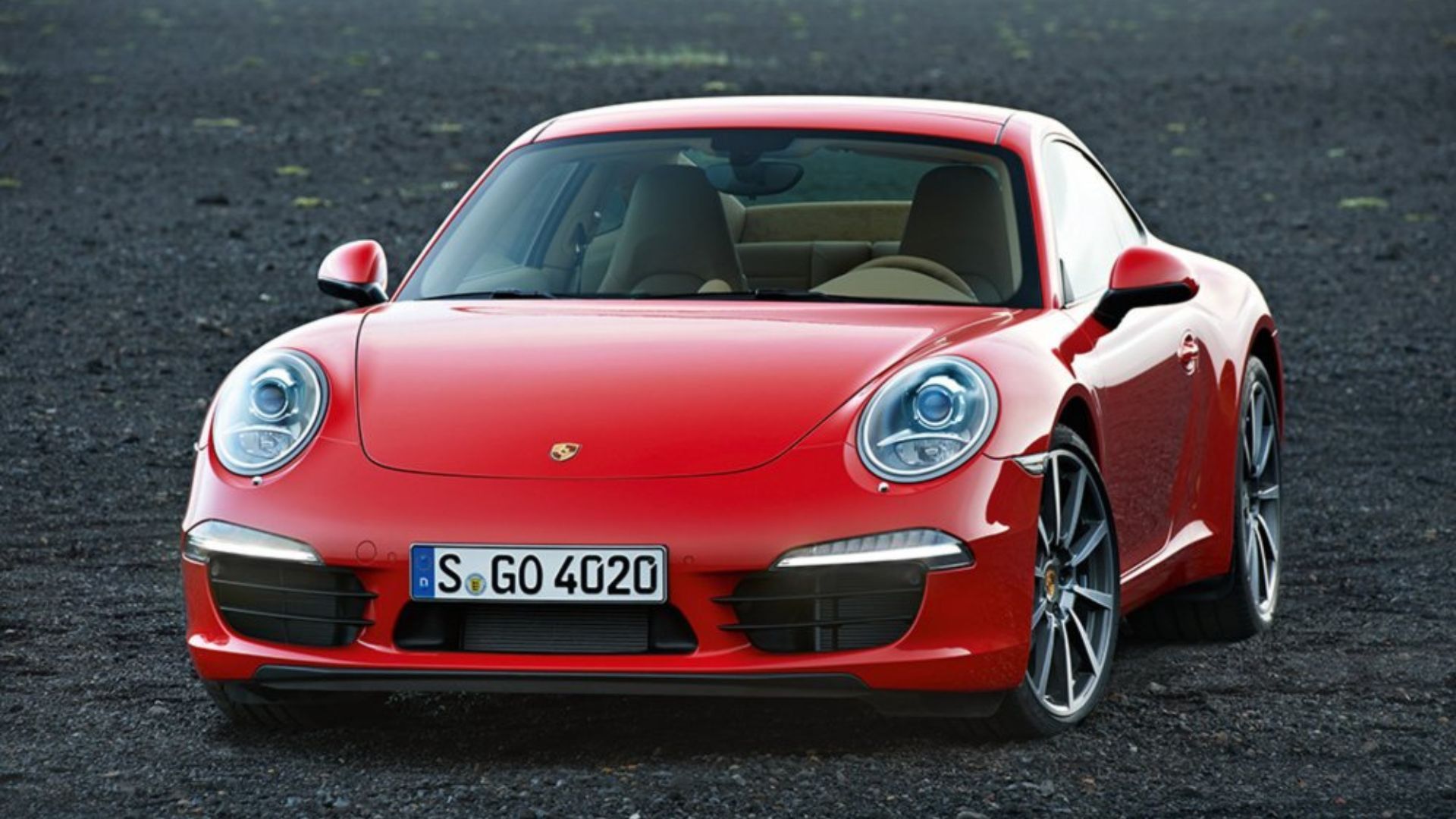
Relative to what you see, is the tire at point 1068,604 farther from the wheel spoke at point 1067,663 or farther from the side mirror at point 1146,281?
the side mirror at point 1146,281

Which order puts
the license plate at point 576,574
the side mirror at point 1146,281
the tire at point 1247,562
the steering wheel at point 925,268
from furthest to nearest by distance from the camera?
the tire at point 1247,562 → the steering wheel at point 925,268 → the side mirror at point 1146,281 → the license plate at point 576,574

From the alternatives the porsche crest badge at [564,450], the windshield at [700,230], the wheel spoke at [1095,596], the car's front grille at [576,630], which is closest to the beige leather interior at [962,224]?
the windshield at [700,230]

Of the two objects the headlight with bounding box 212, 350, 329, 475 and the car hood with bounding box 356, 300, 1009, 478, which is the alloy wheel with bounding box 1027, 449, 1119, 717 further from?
the headlight with bounding box 212, 350, 329, 475

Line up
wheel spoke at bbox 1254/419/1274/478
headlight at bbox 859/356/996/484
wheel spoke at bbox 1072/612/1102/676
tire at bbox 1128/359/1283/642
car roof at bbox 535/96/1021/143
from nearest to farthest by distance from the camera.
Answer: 1. headlight at bbox 859/356/996/484
2. wheel spoke at bbox 1072/612/1102/676
3. car roof at bbox 535/96/1021/143
4. tire at bbox 1128/359/1283/642
5. wheel spoke at bbox 1254/419/1274/478

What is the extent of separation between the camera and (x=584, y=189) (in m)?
6.83

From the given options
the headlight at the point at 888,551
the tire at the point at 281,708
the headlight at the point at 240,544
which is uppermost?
the headlight at the point at 888,551

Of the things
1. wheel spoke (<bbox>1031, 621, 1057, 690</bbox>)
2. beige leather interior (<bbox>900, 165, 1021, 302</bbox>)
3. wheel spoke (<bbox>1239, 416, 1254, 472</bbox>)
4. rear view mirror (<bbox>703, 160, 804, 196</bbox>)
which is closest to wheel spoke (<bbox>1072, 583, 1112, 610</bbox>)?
wheel spoke (<bbox>1031, 621, 1057, 690</bbox>)

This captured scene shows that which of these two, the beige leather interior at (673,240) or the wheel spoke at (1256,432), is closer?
the beige leather interior at (673,240)

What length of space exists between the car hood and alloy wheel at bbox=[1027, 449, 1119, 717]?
429mm

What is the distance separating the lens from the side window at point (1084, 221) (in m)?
6.42

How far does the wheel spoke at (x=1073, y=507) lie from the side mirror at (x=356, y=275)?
1819 millimetres

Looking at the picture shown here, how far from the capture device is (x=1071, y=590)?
569 cm

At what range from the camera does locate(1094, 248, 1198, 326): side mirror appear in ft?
19.9

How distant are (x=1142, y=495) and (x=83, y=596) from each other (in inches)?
117
